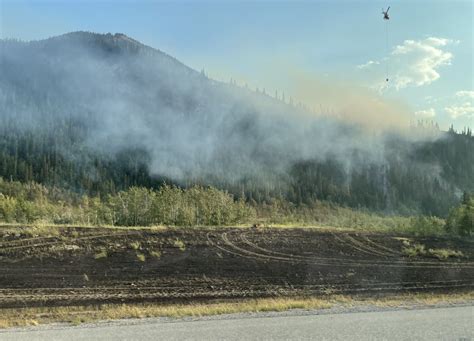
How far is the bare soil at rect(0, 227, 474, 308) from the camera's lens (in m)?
26.0

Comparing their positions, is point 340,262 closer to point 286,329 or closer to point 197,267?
point 197,267

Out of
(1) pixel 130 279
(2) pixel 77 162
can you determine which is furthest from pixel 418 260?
(2) pixel 77 162

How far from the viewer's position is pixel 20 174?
155000mm

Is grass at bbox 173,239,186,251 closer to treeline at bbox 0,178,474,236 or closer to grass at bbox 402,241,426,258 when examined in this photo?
treeline at bbox 0,178,474,236

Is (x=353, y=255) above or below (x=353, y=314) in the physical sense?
below

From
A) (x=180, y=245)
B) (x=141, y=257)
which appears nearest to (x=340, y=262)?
(x=180, y=245)

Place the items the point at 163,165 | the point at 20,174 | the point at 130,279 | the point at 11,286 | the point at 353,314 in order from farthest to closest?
the point at 163,165 < the point at 20,174 < the point at 130,279 < the point at 11,286 < the point at 353,314

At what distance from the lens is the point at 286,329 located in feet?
36.6

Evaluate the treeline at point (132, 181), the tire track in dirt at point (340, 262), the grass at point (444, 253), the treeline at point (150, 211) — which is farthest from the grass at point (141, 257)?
the treeline at point (132, 181)

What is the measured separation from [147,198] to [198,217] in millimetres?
8299

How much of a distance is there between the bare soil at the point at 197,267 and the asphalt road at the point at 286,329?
38.0 ft

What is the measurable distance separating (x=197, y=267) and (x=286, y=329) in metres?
23.5

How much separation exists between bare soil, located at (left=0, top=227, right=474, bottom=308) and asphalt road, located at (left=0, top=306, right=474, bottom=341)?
456 inches

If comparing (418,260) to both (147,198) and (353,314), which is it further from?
(147,198)
